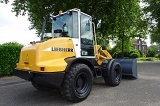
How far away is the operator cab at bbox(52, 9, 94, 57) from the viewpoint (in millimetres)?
6477

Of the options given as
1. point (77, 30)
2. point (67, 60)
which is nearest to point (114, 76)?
point (77, 30)

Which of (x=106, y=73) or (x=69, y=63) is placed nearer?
(x=69, y=63)

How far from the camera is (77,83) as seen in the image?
6.00 m

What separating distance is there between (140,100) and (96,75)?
177 centimetres

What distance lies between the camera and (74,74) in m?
5.66

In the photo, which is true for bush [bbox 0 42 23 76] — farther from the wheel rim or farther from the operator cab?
the wheel rim

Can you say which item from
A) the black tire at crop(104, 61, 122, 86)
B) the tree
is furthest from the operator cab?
the tree

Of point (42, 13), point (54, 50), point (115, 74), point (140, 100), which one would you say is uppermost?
point (42, 13)

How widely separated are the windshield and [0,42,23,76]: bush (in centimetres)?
464

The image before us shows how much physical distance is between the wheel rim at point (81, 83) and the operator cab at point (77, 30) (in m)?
0.71

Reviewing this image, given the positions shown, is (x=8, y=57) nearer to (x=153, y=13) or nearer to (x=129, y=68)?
(x=129, y=68)

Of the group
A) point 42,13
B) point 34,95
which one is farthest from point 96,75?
point 42,13

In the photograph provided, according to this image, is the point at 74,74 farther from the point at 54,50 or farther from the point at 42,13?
the point at 42,13

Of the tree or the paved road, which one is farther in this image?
the tree
